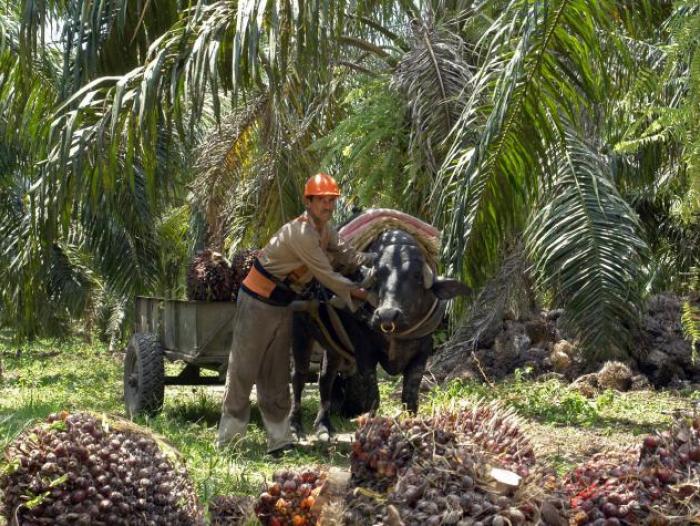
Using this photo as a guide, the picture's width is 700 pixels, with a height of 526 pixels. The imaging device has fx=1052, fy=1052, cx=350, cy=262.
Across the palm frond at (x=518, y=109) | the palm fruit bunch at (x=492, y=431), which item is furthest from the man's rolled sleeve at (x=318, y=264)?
the palm fruit bunch at (x=492, y=431)

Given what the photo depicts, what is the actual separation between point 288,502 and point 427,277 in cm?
Result: 353

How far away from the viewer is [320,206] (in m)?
7.54

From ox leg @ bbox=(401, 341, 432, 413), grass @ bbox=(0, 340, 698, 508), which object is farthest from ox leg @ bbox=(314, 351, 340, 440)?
ox leg @ bbox=(401, 341, 432, 413)

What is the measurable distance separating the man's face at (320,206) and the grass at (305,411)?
152 cm

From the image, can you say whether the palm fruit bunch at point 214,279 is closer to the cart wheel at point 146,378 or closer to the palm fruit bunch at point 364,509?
the cart wheel at point 146,378

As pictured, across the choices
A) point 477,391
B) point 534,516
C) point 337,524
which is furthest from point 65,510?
point 477,391

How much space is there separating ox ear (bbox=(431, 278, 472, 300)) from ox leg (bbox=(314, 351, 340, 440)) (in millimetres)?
1650

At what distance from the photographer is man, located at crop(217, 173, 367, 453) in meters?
7.47

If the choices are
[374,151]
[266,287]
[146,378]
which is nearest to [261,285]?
[266,287]

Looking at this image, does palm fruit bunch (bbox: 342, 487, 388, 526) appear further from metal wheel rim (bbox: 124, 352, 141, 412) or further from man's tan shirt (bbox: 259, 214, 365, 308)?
metal wheel rim (bbox: 124, 352, 141, 412)

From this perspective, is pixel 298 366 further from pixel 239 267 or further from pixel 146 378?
pixel 146 378

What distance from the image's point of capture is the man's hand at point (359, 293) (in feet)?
Answer: 24.7

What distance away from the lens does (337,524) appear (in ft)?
12.4

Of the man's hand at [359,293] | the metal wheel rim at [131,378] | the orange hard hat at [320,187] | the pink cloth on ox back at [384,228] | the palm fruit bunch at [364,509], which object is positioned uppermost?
the orange hard hat at [320,187]
